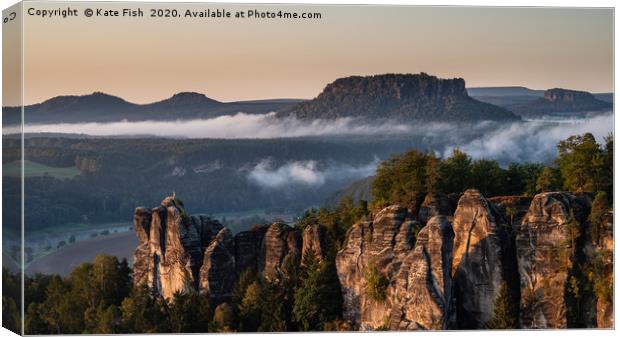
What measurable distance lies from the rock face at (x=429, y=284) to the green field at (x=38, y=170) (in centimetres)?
629

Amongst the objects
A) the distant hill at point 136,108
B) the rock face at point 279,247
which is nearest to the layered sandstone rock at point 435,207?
the rock face at point 279,247

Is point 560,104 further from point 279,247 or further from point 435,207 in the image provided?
point 279,247

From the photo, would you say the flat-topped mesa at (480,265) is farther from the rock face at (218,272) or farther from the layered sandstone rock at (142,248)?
the layered sandstone rock at (142,248)

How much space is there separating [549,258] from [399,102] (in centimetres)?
443

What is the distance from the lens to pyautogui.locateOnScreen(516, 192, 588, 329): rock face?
4000 cm

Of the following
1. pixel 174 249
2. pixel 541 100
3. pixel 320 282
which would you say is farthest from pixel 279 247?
pixel 541 100

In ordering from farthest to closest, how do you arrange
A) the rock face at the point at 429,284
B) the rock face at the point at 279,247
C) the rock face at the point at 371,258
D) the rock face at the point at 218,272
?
the rock face at the point at 279,247 → the rock face at the point at 218,272 → the rock face at the point at 371,258 → the rock face at the point at 429,284

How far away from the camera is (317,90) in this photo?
41938 mm

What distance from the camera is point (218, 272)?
4150 centimetres

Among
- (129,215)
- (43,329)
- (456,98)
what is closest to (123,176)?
(129,215)

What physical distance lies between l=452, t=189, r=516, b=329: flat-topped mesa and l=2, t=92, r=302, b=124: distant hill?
4131 millimetres

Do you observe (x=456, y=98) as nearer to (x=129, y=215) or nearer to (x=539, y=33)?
(x=539, y=33)

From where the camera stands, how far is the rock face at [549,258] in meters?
40.0

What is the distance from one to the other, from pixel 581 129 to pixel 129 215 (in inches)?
321
